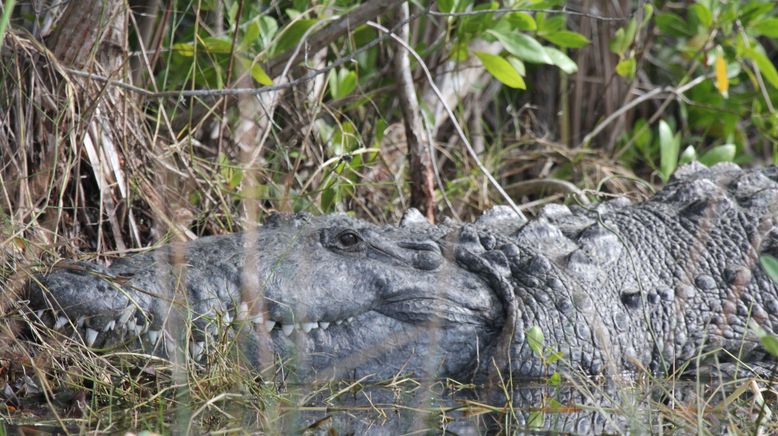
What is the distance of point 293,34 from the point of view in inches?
181

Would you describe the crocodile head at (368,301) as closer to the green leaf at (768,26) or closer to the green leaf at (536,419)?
the green leaf at (536,419)

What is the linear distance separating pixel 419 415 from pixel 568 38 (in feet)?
10.1

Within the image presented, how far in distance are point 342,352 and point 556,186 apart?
2612 millimetres

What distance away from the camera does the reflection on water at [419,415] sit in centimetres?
262

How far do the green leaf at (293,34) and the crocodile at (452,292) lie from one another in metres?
1.14

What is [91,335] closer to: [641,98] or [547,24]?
[547,24]

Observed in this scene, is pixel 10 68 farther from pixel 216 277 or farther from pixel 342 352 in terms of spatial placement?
pixel 342 352

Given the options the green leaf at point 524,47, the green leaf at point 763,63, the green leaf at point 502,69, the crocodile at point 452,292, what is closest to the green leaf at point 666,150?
the green leaf at point 763,63

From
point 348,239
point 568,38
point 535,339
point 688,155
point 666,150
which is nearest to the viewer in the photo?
point 535,339

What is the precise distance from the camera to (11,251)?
3.33m

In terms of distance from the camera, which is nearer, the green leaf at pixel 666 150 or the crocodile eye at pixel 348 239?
the crocodile eye at pixel 348 239

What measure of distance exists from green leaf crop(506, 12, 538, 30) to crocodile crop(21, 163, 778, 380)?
1176 millimetres

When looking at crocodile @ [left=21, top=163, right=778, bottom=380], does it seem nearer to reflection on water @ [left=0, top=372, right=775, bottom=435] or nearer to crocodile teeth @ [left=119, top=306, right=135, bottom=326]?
crocodile teeth @ [left=119, top=306, right=135, bottom=326]

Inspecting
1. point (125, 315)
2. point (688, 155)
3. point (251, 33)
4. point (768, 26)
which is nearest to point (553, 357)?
point (125, 315)
